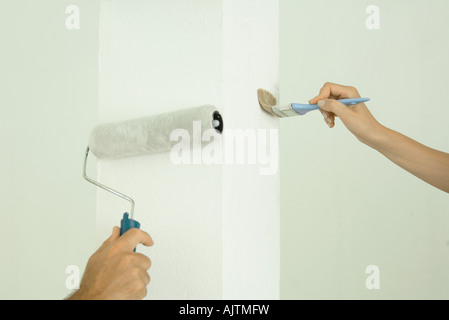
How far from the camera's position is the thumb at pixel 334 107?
0.83 metres

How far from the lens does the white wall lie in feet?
2.42

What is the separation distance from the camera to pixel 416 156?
0.93 metres

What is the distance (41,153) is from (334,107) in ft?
4.36

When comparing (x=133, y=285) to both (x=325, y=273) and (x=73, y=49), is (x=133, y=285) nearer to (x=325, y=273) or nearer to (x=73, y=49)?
(x=325, y=273)

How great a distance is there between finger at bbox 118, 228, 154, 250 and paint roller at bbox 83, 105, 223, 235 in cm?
3

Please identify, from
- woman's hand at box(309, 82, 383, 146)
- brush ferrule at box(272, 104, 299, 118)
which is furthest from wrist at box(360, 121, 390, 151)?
brush ferrule at box(272, 104, 299, 118)

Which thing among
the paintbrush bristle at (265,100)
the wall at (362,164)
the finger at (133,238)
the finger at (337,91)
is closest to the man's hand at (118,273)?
the finger at (133,238)

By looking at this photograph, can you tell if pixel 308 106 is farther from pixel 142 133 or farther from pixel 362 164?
pixel 362 164

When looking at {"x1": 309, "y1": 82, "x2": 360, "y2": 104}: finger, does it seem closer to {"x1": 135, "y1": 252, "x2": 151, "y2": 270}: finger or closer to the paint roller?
the paint roller

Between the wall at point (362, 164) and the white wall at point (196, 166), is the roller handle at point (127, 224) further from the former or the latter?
the wall at point (362, 164)

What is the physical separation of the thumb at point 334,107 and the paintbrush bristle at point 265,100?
0.09 metres

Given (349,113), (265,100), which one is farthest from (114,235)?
(349,113)

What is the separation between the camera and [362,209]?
1.64 metres
